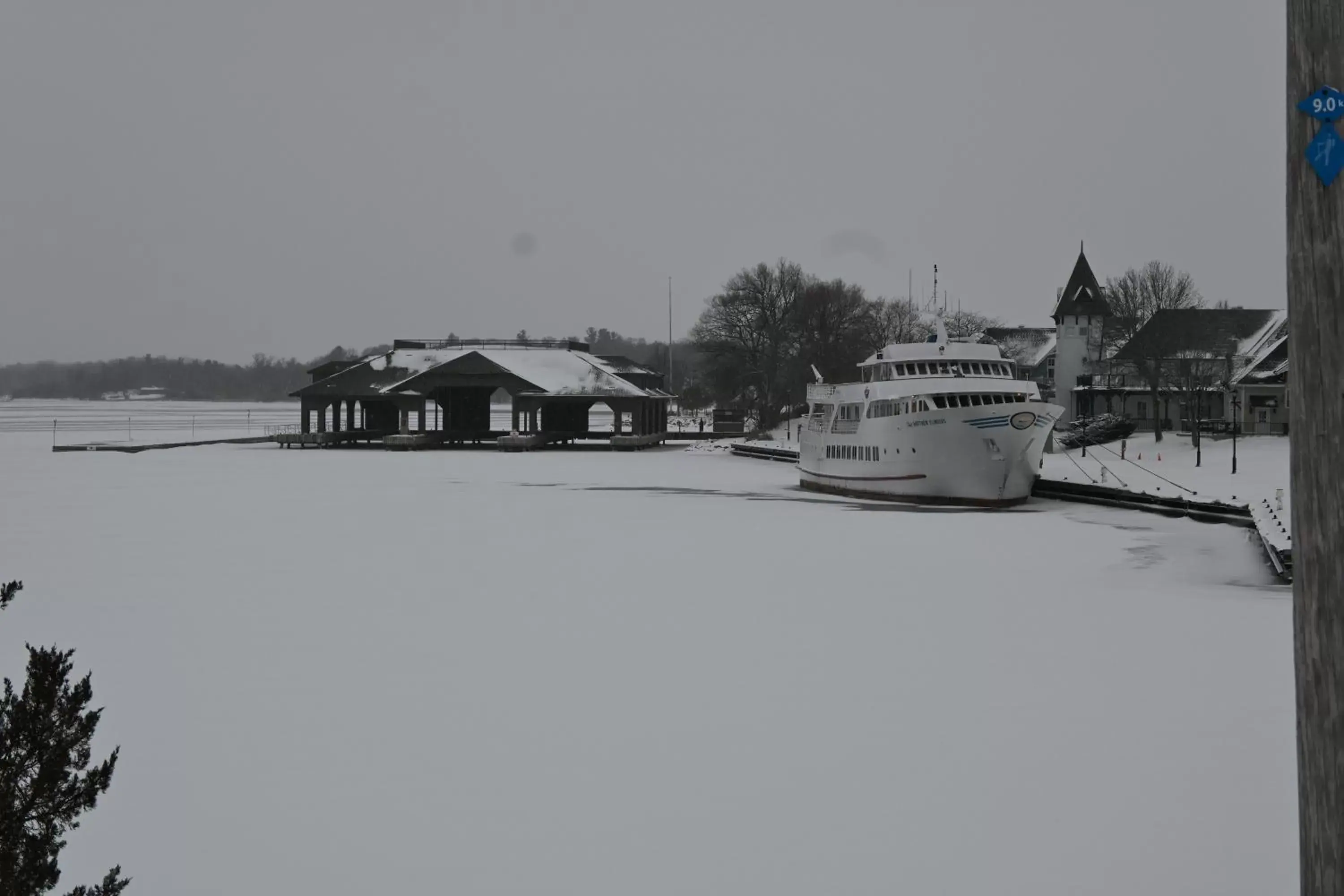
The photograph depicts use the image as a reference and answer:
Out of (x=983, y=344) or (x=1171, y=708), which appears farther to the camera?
(x=983, y=344)

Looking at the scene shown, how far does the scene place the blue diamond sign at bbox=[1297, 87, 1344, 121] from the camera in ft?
9.62

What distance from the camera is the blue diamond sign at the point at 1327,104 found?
293 centimetres

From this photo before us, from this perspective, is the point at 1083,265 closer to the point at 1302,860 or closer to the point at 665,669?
the point at 665,669

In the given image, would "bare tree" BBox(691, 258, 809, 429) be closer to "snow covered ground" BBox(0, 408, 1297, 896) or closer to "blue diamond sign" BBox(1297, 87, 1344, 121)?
"snow covered ground" BBox(0, 408, 1297, 896)

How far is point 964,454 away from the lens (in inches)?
1556

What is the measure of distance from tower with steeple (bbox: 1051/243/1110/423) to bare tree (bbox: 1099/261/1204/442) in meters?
0.95

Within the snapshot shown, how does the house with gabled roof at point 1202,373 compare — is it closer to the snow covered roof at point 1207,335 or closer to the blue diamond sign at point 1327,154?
the snow covered roof at point 1207,335

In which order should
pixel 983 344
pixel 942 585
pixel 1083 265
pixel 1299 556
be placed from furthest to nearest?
pixel 1083 265, pixel 983 344, pixel 942 585, pixel 1299 556

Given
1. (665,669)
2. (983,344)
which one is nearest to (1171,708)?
(665,669)

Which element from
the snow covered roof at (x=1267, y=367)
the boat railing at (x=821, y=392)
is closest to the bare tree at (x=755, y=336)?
the snow covered roof at (x=1267, y=367)

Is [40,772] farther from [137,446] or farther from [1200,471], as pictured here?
[137,446]

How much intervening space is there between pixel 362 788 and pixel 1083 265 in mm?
83741

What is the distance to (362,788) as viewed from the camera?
9.63m

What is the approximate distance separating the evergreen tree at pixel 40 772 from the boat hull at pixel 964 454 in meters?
36.3
